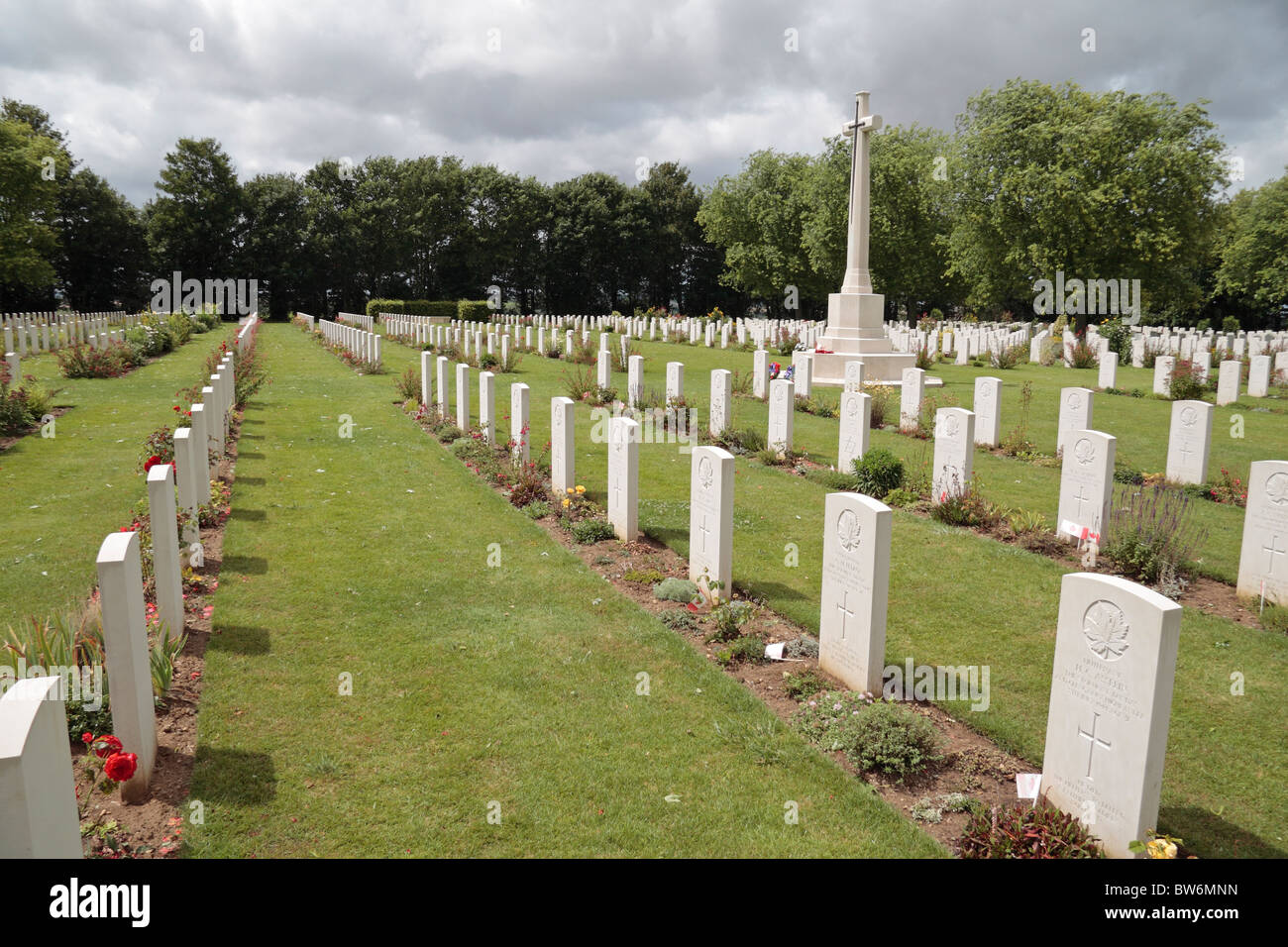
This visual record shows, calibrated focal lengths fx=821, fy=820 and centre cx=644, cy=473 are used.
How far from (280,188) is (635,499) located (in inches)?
2580

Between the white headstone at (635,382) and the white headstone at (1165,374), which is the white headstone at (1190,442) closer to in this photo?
the white headstone at (635,382)

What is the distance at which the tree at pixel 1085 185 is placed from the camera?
106 feet

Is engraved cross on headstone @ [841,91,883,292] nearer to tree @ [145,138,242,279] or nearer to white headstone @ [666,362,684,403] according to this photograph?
white headstone @ [666,362,684,403]

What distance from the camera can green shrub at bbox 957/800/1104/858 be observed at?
3635 millimetres

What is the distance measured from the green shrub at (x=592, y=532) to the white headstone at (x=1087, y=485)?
4.70 metres

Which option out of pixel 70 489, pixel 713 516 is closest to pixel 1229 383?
pixel 713 516

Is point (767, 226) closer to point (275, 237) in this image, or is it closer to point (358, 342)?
point (358, 342)

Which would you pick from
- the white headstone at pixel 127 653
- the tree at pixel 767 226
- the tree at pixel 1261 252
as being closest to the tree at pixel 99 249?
the tree at pixel 767 226

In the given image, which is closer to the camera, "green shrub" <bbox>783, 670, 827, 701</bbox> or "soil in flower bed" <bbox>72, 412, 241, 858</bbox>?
"soil in flower bed" <bbox>72, 412, 241, 858</bbox>

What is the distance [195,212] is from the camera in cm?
6000

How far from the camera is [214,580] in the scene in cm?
701

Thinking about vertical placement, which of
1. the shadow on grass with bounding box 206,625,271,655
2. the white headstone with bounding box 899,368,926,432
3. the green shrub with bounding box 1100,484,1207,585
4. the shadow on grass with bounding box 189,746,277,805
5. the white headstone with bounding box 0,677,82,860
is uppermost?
the white headstone with bounding box 899,368,926,432

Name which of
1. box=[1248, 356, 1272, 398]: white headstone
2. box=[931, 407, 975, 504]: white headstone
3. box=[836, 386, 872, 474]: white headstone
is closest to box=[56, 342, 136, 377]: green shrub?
box=[836, 386, 872, 474]: white headstone
